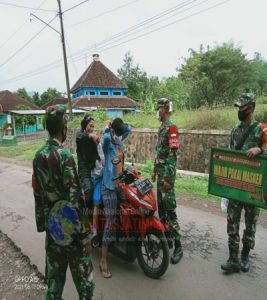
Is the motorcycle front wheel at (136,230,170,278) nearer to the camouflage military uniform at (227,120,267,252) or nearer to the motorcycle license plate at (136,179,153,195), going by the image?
the motorcycle license plate at (136,179,153,195)

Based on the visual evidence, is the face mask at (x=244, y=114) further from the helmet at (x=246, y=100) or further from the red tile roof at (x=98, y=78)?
the red tile roof at (x=98, y=78)

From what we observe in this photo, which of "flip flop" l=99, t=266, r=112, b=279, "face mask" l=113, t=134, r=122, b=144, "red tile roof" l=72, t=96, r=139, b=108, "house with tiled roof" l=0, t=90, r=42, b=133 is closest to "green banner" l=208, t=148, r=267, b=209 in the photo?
"face mask" l=113, t=134, r=122, b=144

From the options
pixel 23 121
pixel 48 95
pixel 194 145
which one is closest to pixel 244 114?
pixel 194 145

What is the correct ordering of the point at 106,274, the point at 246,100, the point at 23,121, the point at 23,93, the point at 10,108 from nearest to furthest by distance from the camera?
the point at 246,100 → the point at 106,274 → the point at 23,121 → the point at 10,108 → the point at 23,93

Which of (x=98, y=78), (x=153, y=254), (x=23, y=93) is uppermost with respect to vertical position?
(x=98, y=78)

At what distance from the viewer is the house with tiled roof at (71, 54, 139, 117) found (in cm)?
3073

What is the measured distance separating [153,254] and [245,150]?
1.53m

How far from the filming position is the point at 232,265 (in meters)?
3.36

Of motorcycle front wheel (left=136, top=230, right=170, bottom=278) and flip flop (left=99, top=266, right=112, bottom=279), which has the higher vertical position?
motorcycle front wheel (left=136, top=230, right=170, bottom=278)

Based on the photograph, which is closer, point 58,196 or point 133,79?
point 58,196

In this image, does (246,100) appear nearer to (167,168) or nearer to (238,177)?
(238,177)

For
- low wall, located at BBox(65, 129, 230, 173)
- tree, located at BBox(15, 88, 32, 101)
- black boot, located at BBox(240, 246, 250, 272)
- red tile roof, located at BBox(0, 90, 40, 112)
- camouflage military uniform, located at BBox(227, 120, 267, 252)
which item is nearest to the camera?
camouflage military uniform, located at BBox(227, 120, 267, 252)

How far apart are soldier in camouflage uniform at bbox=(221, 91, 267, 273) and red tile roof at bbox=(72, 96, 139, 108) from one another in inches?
1085

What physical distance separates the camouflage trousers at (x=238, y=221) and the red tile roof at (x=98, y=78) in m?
29.6
